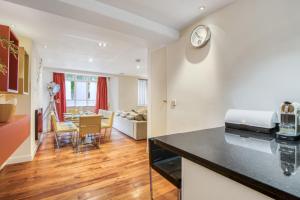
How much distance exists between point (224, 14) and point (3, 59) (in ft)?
7.32

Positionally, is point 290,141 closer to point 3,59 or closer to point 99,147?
point 3,59

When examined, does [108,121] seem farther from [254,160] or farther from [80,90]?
[254,160]

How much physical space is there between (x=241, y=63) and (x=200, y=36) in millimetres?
668

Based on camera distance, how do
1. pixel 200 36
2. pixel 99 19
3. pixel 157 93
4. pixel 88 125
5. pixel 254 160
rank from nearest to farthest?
pixel 254 160, pixel 99 19, pixel 200 36, pixel 157 93, pixel 88 125

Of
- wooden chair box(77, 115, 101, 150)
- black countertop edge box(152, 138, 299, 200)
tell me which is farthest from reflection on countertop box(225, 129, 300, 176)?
wooden chair box(77, 115, 101, 150)

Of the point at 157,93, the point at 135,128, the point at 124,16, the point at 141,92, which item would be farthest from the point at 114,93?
the point at 124,16

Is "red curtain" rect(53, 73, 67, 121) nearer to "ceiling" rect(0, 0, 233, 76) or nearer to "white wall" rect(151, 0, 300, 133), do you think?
"ceiling" rect(0, 0, 233, 76)

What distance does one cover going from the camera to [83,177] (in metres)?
2.30

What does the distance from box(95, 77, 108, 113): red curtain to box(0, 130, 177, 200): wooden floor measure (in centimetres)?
396

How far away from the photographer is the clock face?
201 centimetres

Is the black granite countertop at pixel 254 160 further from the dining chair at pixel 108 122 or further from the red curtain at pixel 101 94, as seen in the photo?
the red curtain at pixel 101 94

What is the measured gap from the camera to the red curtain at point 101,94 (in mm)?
7250

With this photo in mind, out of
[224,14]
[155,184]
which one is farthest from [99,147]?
[224,14]

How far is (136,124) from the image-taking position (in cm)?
431
